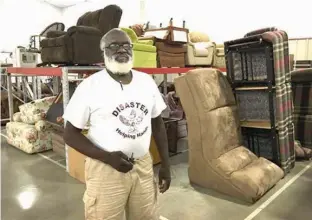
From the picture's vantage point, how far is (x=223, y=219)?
246 centimetres

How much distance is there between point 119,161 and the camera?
138 centimetres

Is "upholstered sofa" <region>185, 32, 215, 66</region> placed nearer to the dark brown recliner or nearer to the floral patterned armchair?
the dark brown recliner

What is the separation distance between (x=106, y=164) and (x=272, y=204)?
1886 millimetres

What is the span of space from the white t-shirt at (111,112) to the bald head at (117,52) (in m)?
0.06

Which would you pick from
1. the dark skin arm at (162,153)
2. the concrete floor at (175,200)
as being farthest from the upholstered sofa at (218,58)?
the dark skin arm at (162,153)

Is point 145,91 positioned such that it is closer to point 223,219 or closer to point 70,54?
point 223,219

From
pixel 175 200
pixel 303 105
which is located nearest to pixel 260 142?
pixel 303 105

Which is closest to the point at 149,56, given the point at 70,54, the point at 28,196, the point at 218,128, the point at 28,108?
the point at 70,54

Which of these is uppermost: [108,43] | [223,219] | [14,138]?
[108,43]

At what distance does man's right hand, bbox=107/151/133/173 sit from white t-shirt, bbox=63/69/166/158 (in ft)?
0.13

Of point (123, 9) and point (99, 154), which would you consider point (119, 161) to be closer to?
point (99, 154)

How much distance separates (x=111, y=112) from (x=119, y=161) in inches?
8.9

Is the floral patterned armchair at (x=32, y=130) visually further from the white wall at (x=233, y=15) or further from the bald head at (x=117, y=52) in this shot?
the white wall at (x=233, y=15)

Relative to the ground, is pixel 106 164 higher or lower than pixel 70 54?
lower
